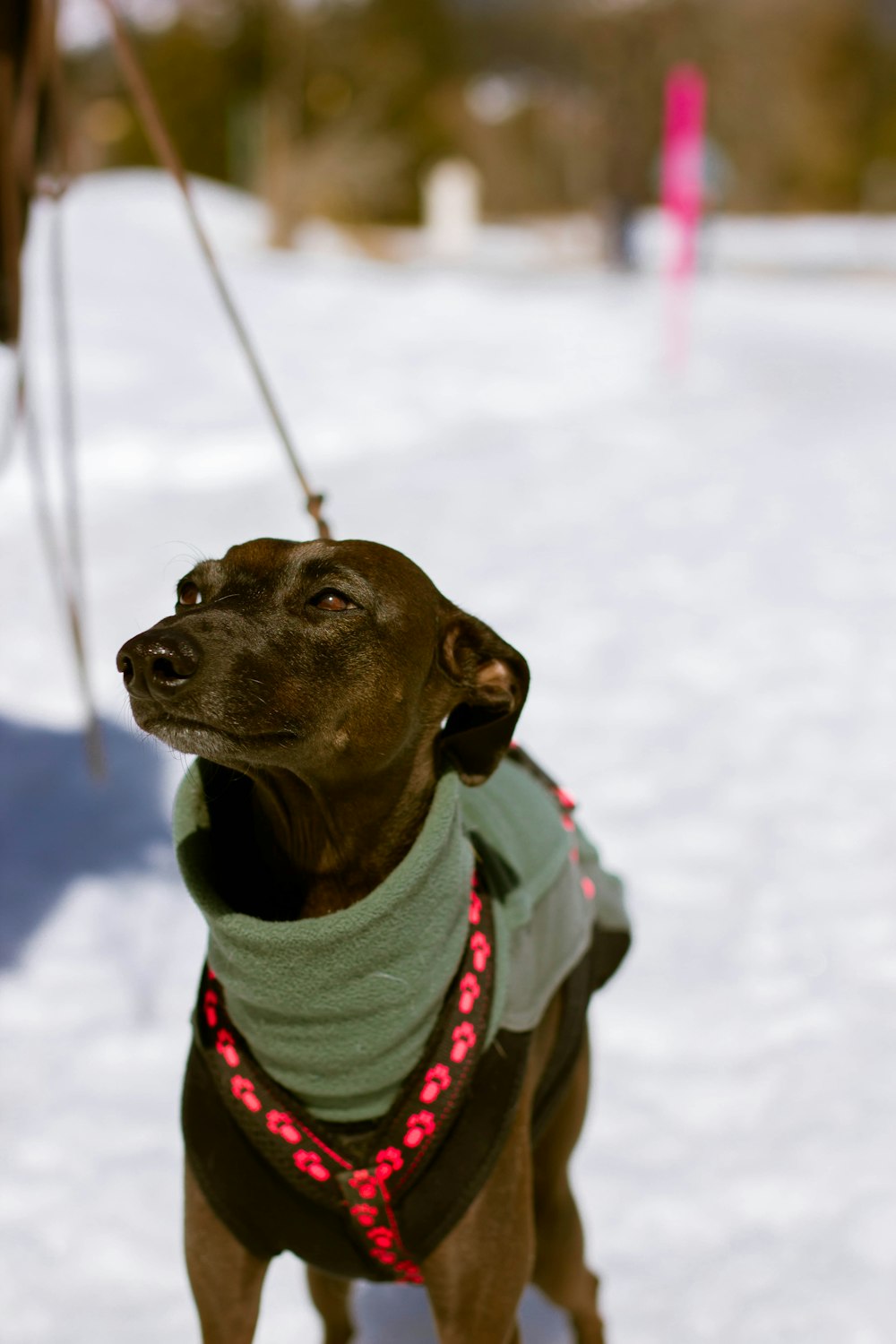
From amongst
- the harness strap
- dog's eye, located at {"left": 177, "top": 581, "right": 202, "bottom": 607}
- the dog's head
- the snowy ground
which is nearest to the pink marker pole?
the snowy ground

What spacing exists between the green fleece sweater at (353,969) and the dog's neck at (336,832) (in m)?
0.07

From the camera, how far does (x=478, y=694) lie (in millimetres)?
2035

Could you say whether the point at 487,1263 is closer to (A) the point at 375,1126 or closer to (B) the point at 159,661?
(A) the point at 375,1126

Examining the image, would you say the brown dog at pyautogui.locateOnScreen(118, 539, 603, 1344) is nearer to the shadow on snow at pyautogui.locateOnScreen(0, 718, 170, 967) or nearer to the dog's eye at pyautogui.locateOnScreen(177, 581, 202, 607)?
the dog's eye at pyautogui.locateOnScreen(177, 581, 202, 607)

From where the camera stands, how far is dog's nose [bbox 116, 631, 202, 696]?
1622 mm

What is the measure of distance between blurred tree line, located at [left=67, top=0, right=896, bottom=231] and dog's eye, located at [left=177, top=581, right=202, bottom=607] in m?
19.4

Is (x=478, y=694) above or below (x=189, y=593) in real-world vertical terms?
below

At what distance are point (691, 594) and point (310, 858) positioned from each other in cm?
562

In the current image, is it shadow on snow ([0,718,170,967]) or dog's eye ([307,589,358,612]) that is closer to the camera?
dog's eye ([307,589,358,612])

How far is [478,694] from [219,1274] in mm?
860

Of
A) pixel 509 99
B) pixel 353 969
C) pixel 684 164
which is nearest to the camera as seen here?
pixel 353 969

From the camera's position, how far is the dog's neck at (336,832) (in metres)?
1.86

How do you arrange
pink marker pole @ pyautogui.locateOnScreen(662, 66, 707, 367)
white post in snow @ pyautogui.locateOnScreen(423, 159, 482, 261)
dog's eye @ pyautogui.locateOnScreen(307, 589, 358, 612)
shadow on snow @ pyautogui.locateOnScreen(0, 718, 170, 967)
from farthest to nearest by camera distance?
white post in snow @ pyautogui.locateOnScreen(423, 159, 482, 261) < pink marker pole @ pyautogui.locateOnScreen(662, 66, 707, 367) < shadow on snow @ pyautogui.locateOnScreen(0, 718, 170, 967) < dog's eye @ pyautogui.locateOnScreen(307, 589, 358, 612)

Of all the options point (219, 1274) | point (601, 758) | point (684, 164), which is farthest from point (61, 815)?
point (684, 164)
